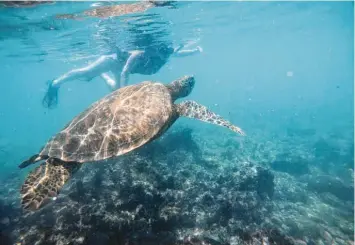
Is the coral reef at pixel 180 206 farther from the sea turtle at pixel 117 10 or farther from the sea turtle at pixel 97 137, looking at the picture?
the sea turtle at pixel 117 10

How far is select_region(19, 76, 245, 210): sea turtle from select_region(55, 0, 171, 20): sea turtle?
1030 centimetres

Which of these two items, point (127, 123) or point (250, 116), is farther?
point (250, 116)

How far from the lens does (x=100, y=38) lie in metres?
22.0

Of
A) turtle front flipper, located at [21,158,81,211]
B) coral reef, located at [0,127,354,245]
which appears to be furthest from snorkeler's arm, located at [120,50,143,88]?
turtle front flipper, located at [21,158,81,211]

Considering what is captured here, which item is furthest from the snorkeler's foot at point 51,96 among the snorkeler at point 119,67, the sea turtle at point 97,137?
the sea turtle at point 97,137

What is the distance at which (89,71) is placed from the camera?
64.4ft

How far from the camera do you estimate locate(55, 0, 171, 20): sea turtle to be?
49.0 feet

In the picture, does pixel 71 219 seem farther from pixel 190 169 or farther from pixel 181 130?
pixel 181 130

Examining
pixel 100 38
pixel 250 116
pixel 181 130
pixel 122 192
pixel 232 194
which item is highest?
pixel 100 38

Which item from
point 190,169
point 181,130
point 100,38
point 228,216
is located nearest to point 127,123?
point 228,216

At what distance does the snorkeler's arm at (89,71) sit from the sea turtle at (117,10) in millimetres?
4024

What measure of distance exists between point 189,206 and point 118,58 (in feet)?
50.9

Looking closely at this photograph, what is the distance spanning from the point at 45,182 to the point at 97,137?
148 cm

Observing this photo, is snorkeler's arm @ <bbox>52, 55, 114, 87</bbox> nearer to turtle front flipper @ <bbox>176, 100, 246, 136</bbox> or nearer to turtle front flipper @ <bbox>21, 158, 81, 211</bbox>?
turtle front flipper @ <bbox>176, 100, 246, 136</bbox>
